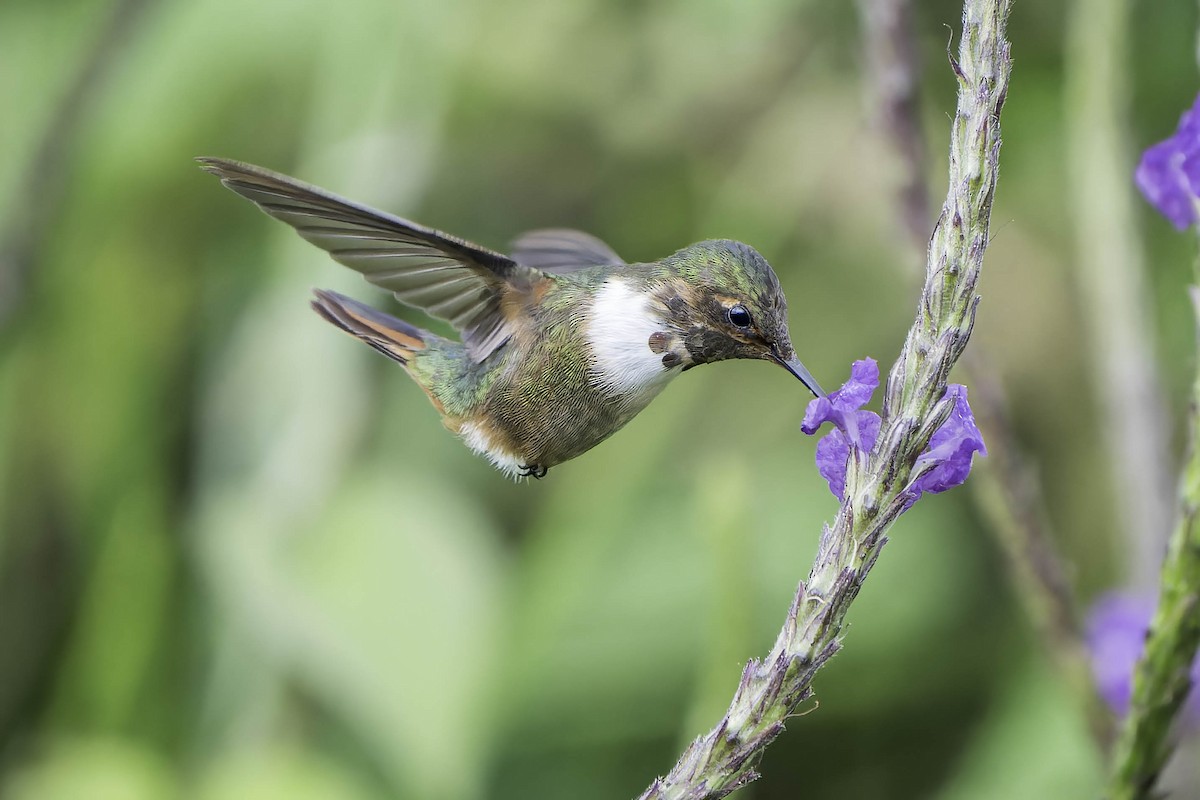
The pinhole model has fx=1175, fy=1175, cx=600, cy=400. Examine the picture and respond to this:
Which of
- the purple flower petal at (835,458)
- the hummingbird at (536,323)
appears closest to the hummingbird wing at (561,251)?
the hummingbird at (536,323)

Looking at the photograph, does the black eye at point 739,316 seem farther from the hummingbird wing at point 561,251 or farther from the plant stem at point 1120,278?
the plant stem at point 1120,278

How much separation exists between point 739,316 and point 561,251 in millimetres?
695

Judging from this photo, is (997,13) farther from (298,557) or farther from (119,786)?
(119,786)

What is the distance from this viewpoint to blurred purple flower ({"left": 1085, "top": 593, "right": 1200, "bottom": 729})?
92.0 inches

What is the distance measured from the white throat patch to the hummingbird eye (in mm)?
126

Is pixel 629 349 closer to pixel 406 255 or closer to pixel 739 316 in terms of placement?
pixel 739 316

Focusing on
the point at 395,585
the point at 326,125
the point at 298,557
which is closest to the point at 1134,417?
the point at 395,585

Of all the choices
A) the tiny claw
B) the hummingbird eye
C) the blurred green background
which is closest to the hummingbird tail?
the tiny claw

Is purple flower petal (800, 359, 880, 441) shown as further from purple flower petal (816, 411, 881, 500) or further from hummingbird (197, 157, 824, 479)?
hummingbird (197, 157, 824, 479)

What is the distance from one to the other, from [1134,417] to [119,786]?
2.59m

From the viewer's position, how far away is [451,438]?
385 cm

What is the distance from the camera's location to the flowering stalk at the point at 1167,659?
4.72 ft

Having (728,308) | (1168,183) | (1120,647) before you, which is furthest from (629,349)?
(1120,647)

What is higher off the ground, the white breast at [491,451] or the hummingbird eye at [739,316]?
the hummingbird eye at [739,316]
